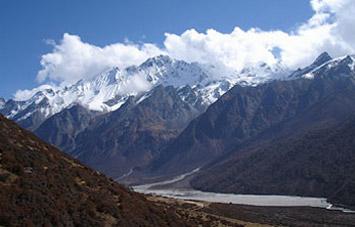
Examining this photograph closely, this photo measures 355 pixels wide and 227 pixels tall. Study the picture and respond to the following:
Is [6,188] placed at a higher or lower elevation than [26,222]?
higher

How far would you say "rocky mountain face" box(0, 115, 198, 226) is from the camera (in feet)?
139

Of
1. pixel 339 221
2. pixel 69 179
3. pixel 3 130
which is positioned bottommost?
pixel 339 221

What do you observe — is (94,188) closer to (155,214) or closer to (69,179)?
(69,179)

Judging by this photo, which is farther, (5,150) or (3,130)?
(3,130)

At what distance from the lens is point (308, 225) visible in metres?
122

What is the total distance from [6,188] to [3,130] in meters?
15.3

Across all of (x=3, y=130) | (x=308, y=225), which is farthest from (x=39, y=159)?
(x=308, y=225)

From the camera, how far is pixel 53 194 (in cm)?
4656

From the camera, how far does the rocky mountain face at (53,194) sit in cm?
4231

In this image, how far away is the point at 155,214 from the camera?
57281 millimetres

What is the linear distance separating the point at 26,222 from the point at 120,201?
15940 mm

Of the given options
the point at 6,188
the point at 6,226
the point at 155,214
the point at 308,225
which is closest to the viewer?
the point at 6,226

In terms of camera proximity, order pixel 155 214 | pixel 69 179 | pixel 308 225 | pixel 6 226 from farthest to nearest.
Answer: pixel 308 225 → pixel 155 214 → pixel 69 179 → pixel 6 226

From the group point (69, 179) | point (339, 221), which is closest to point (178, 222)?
point (69, 179)
